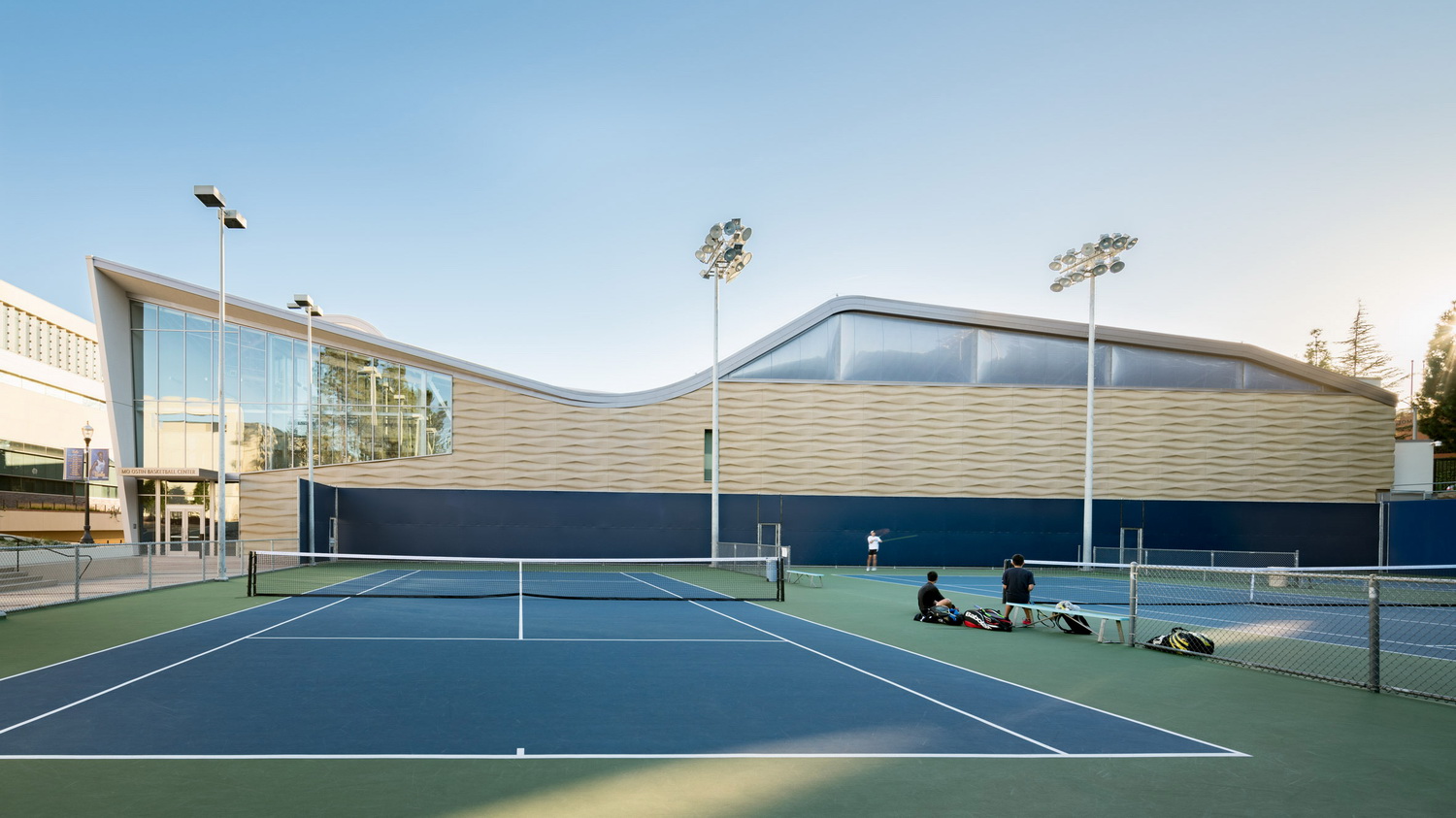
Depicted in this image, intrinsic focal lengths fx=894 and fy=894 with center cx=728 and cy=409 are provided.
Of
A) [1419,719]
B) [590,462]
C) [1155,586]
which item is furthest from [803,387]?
[1419,719]

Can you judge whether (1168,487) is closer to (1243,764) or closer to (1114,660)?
(1114,660)

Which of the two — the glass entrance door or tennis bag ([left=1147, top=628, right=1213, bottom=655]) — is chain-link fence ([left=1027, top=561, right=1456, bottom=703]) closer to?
tennis bag ([left=1147, top=628, right=1213, bottom=655])

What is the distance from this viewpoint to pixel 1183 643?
13719 millimetres

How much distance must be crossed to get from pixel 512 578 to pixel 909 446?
18.8m

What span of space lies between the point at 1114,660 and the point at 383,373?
3289 cm

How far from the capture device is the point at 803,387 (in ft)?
128

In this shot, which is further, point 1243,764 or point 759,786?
point 1243,764

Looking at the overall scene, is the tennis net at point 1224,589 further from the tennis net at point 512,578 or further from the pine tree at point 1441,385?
the pine tree at point 1441,385

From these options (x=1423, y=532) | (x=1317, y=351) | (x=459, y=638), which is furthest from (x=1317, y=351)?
(x=459, y=638)

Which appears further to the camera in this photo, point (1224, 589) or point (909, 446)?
point (909, 446)

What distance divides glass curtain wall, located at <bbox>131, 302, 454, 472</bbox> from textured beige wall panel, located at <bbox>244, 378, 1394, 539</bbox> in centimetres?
88

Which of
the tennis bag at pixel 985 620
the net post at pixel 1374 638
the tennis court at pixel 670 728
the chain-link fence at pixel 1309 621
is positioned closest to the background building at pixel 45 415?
the tennis court at pixel 670 728

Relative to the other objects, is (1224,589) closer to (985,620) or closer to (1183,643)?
(985,620)

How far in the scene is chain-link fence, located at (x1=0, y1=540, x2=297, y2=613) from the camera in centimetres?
1905
